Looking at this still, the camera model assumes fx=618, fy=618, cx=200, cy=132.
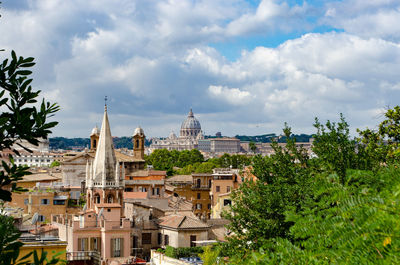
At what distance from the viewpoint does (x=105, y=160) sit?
144 feet

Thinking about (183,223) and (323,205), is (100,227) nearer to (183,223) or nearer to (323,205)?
(183,223)

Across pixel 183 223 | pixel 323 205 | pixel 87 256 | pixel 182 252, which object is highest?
pixel 323 205

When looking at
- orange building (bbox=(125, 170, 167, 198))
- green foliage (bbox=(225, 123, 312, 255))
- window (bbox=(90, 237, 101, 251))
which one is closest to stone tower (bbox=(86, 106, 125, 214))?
window (bbox=(90, 237, 101, 251))

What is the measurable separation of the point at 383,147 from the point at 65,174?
45.8m

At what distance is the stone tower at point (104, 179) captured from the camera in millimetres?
42625

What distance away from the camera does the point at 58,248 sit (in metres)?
18.5

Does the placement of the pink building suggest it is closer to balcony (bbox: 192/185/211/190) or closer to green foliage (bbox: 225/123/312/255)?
green foliage (bbox: 225/123/312/255)

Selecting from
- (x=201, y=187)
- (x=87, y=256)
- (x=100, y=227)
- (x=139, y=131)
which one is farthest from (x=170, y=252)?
(x=139, y=131)

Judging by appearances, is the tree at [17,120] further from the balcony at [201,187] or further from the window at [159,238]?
the balcony at [201,187]

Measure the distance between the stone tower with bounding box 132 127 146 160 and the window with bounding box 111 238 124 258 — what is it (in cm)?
3988

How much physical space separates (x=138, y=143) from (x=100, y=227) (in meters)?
41.9

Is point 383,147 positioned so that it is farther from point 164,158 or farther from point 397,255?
point 164,158

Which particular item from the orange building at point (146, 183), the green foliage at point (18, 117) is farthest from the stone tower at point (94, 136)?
the green foliage at point (18, 117)

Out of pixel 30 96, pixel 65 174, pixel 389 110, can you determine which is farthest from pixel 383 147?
pixel 65 174
